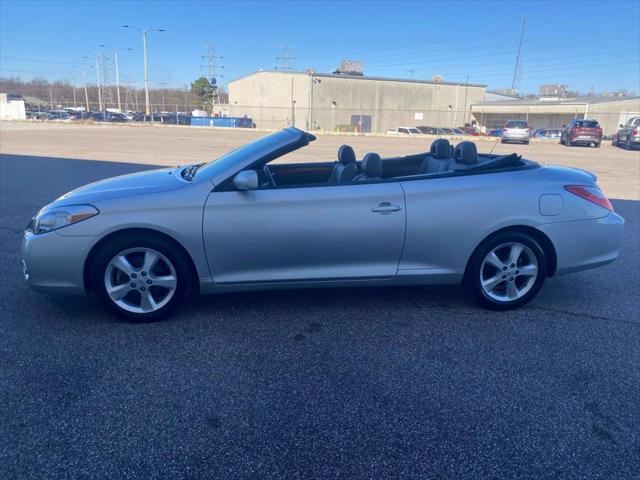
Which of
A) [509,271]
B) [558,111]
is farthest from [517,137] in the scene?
[509,271]

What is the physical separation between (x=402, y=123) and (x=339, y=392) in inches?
2321

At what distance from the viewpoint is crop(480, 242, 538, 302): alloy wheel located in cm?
398

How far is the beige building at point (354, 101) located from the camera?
55.7 meters

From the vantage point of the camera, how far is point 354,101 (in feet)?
191

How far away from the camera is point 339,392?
289cm

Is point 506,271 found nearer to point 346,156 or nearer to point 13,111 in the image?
point 346,156

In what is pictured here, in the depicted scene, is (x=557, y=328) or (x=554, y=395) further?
(x=557, y=328)

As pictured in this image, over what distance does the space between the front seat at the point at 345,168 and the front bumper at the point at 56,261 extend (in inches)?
83.0

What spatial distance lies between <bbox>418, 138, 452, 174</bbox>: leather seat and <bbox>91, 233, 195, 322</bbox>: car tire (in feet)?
8.35

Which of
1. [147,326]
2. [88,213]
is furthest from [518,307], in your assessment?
[88,213]

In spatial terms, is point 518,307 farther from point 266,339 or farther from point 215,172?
point 215,172

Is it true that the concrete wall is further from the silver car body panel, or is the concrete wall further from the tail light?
the tail light

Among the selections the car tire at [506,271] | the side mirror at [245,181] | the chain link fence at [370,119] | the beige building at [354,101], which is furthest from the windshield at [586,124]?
the side mirror at [245,181]

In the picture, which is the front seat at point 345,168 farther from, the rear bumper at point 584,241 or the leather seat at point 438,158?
the rear bumper at point 584,241
